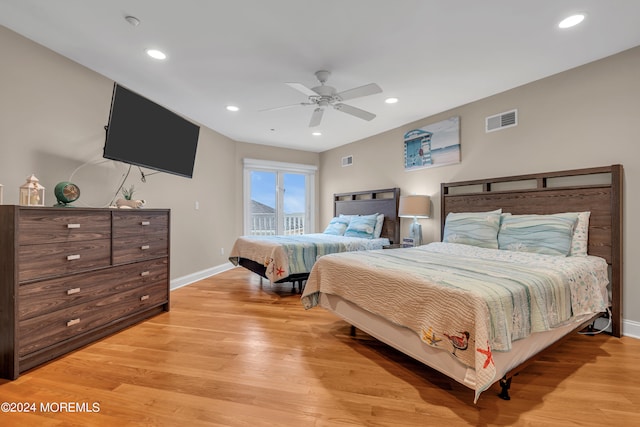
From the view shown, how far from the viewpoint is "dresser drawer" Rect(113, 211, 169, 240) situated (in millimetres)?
2559

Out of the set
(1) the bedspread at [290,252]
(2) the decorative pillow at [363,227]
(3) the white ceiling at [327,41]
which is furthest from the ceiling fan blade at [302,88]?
(2) the decorative pillow at [363,227]

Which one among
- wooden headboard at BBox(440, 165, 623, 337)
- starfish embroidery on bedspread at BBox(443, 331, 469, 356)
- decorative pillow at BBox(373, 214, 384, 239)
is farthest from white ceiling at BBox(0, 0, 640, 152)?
starfish embroidery on bedspread at BBox(443, 331, 469, 356)

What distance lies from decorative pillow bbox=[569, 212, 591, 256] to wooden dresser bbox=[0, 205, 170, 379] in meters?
4.02

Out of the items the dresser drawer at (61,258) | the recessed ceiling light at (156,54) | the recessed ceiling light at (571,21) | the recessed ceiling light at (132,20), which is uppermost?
the recessed ceiling light at (156,54)

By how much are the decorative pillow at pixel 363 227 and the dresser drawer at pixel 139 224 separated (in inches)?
108

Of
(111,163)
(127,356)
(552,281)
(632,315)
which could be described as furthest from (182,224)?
(632,315)

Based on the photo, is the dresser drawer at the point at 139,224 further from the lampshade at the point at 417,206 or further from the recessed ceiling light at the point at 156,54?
the lampshade at the point at 417,206

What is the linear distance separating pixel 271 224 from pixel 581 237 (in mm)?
4924

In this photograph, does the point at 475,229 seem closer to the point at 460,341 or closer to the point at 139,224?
the point at 460,341

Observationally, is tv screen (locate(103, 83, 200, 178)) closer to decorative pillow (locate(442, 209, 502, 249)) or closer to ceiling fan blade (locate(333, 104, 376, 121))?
ceiling fan blade (locate(333, 104, 376, 121))

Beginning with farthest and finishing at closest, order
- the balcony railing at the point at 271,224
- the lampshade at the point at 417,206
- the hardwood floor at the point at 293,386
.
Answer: the balcony railing at the point at 271,224 < the lampshade at the point at 417,206 < the hardwood floor at the point at 293,386

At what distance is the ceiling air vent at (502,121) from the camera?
10.5 feet

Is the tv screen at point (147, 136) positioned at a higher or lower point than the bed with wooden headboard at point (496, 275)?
higher

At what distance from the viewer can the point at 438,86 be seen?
10.3ft
